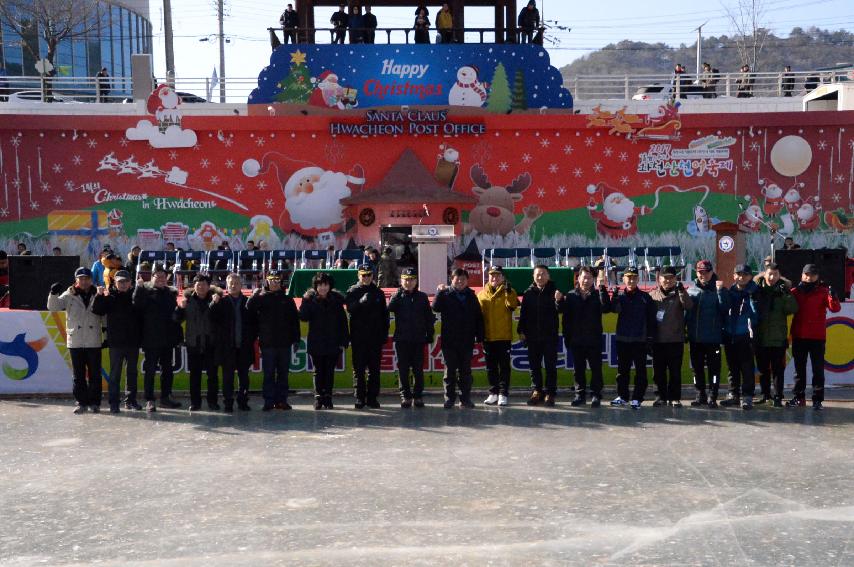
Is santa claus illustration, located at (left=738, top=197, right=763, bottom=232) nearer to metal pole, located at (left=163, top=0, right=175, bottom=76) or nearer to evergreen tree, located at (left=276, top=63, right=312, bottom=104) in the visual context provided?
evergreen tree, located at (left=276, top=63, right=312, bottom=104)

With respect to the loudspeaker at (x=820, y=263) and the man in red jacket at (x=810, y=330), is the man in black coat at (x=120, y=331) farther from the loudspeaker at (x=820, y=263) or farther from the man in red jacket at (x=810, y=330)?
the loudspeaker at (x=820, y=263)

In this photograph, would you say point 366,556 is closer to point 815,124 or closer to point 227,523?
point 227,523

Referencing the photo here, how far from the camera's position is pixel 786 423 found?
1018 centimetres

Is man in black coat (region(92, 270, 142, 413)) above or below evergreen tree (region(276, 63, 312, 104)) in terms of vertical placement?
below

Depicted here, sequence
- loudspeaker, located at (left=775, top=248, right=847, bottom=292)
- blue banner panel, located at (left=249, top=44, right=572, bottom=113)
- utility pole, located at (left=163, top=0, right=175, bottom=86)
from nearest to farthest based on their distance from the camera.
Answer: loudspeaker, located at (left=775, top=248, right=847, bottom=292)
blue banner panel, located at (left=249, top=44, right=572, bottom=113)
utility pole, located at (left=163, top=0, right=175, bottom=86)

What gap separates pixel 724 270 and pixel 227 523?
46.2 feet

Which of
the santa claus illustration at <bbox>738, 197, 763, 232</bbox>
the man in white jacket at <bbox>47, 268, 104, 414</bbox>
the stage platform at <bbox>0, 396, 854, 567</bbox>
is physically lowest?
the stage platform at <bbox>0, 396, 854, 567</bbox>

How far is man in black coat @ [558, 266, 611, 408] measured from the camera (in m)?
11.2

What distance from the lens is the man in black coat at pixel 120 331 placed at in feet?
36.5

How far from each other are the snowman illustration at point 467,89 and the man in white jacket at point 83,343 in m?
14.9

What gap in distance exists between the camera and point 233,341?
36.5ft

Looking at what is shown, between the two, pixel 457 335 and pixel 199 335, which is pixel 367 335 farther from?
pixel 199 335

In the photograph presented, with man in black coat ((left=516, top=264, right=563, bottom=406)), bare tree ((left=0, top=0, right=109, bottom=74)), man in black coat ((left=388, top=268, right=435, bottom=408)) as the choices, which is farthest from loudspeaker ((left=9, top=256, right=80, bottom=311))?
bare tree ((left=0, top=0, right=109, bottom=74))

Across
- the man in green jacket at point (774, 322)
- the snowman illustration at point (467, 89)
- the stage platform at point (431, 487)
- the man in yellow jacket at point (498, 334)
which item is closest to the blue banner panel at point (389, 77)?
the snowman illustration at point (467, 89)
